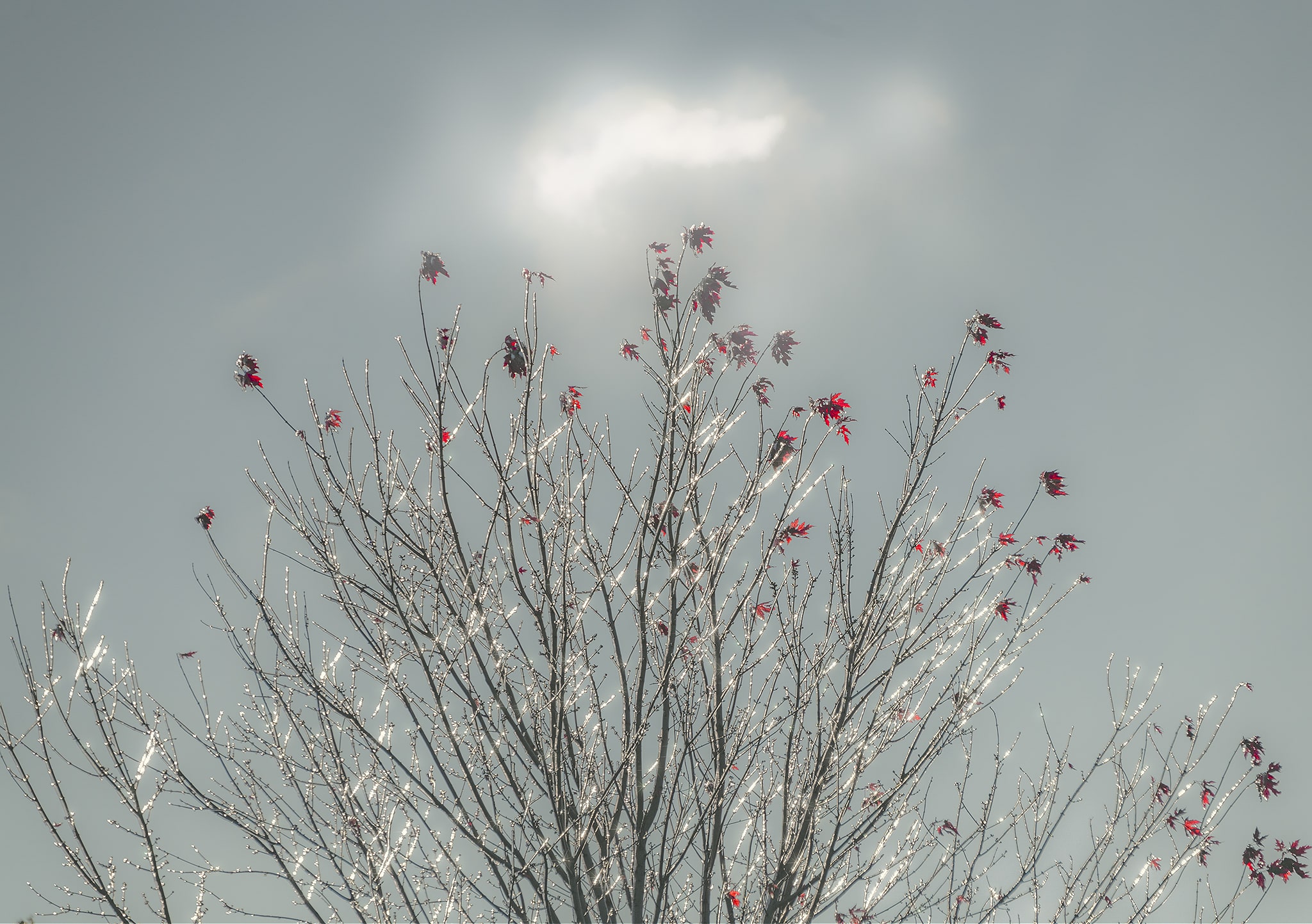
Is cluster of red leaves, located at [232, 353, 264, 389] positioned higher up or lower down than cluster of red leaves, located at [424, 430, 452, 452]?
higher up

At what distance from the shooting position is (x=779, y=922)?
10.0ft

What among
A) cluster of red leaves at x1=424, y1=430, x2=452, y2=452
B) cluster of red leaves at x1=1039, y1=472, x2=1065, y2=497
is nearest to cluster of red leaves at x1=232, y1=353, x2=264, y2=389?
cluster of red leaves at x1=424, y1=430, x2=452, y2=452

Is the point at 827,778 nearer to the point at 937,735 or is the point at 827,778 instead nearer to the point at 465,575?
the point at 937,735

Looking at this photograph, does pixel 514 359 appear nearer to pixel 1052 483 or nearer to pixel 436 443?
pixel 436 443

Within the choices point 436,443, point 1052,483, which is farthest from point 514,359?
point 1052,483

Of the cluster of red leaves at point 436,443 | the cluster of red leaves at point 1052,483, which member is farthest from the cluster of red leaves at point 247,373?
the cluster of red leaves at point 1052,483

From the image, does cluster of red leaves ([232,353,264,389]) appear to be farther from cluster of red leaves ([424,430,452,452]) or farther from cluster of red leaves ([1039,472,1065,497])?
cluster of red leaves ([1039,472,1065,497])

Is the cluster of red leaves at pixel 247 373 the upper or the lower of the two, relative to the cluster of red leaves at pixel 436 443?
upper

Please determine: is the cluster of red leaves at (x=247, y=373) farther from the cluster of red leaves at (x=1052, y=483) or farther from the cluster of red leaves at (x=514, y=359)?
the cluster of red leaves at (x=1052, y=483)

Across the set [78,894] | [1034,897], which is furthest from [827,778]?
[78,894]

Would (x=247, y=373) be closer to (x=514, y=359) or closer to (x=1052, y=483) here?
(x=514, y=359)

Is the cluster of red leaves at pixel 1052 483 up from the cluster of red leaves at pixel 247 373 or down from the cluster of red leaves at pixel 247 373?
down

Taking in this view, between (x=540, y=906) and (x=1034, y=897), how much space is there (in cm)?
276

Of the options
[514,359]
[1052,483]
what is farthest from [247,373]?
[1052,483]
